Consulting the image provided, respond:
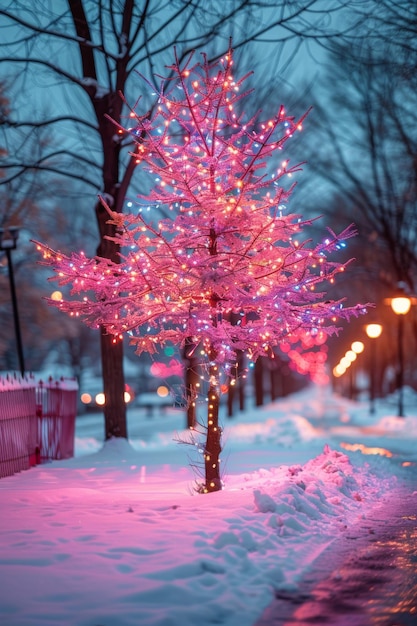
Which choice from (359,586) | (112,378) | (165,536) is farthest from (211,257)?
(112,378)

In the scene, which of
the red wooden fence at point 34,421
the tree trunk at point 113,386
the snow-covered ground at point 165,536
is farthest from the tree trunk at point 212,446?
the tree trunk at point 113,386

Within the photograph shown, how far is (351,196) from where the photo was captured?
34.2 metres

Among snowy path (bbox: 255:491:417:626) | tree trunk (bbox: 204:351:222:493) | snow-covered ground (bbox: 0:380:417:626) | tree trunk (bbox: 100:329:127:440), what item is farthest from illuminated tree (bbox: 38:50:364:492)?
tree trunk (bbox: 100:329:127:440)

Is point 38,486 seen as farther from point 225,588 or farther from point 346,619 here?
point 346,619

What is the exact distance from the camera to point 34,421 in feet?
53.2

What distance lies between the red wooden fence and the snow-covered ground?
613 millimetres

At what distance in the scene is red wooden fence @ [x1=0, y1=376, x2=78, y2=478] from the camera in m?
14.5

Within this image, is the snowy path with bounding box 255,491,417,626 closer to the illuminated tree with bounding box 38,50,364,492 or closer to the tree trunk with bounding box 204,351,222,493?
the tree trunk with bounding box 204,351,222,493

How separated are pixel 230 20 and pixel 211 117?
734 centimetres

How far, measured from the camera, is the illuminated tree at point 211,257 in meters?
10.7

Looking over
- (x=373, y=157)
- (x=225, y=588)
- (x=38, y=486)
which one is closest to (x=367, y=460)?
(x=38, y=486)

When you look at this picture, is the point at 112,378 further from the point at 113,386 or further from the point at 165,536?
the point at 165,536

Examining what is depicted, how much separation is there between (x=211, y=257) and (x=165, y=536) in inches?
145

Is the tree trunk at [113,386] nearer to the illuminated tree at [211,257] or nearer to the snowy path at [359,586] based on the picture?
the illuminated tree at [211,257]
